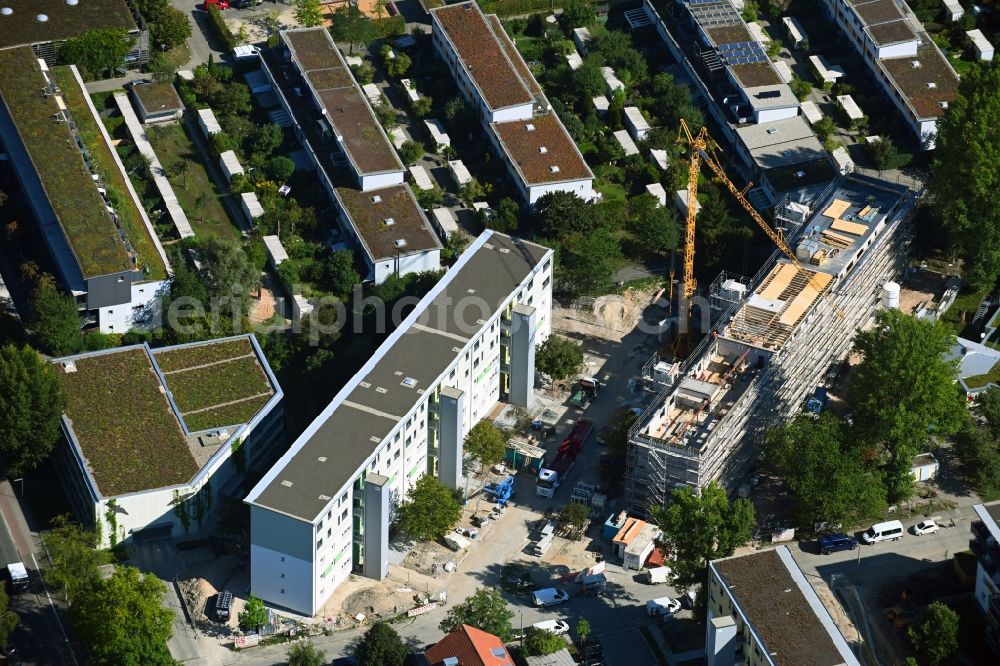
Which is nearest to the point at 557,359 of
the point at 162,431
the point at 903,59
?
the point at 162,431

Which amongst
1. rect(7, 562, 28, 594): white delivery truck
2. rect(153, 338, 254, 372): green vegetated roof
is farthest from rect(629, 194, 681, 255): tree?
rect(7, 562, 28, 594): white delivery truck

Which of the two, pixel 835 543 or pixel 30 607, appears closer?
pixel 30 607

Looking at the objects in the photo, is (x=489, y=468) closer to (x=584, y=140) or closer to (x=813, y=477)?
(x=813, y=477)

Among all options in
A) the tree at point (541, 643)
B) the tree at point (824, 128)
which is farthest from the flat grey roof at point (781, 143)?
the tree at point (541, 643)

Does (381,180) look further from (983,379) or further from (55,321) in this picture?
(983,379)

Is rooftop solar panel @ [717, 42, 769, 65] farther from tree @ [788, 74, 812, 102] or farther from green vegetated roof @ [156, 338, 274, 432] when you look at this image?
green vegetated roof @ [156, 338, 274, 432]

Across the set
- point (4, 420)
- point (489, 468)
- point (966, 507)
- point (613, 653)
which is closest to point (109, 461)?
point (4, 420)

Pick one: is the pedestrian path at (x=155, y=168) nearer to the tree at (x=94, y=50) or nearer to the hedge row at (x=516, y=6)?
the tree at (x=94, y=50)
